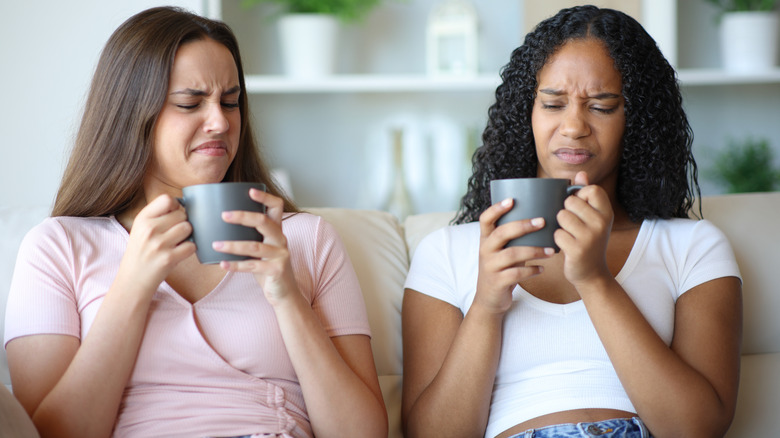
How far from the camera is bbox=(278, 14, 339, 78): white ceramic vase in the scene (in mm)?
2613

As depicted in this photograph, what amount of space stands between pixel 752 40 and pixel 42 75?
2361 mm

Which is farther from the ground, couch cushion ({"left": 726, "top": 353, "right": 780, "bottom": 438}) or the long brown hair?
the long brown hair

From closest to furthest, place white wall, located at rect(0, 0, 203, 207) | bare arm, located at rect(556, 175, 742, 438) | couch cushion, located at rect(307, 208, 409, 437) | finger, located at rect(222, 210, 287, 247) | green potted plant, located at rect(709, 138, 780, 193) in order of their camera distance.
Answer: finger, located at rect(222, 210, 287, 247), bare arm, located at rect(556, 175, 742, 438), couch cushion, located at rect(307, 208, 409, 437), white wall, located at rect(0, 0, 203, 207), green potted plant, located at rect(709, 138, 780, 193)

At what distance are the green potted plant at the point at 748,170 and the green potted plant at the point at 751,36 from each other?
1.01 feet

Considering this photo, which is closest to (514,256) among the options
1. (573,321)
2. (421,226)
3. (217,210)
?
(573,321)

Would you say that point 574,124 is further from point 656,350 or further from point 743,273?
point 743,273

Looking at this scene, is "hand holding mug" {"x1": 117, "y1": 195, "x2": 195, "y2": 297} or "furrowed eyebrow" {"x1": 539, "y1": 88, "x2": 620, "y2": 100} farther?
"furrowed eyebrow" {"x1": 539, "y1": 88, "x2": 620, "y2": 100}

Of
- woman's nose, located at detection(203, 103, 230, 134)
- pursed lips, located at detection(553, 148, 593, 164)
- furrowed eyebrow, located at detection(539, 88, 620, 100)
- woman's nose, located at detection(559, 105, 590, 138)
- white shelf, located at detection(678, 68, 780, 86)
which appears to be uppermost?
white shelf, located at detection(678, 68, 780, 86)

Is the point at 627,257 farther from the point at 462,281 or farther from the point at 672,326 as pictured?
the point at 462,281

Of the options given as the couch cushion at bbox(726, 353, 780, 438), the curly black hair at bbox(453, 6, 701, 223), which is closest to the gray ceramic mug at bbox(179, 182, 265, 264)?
the curly black hair at bbox(453, 6, 701, 223)

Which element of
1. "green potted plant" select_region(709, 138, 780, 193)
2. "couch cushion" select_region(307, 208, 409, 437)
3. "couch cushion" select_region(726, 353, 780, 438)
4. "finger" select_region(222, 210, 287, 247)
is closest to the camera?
"finger" select_region(222, 210, 287, 247)

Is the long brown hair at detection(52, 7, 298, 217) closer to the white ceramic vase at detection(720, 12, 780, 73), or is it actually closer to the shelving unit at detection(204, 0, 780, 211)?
the shelving unit at detection(204, 0, 780, 211)

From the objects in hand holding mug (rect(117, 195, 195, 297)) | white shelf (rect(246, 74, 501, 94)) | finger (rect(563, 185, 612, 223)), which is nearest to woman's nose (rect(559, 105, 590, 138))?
finger (rect(563, 185, 612, 223))

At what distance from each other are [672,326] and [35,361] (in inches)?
42.4
